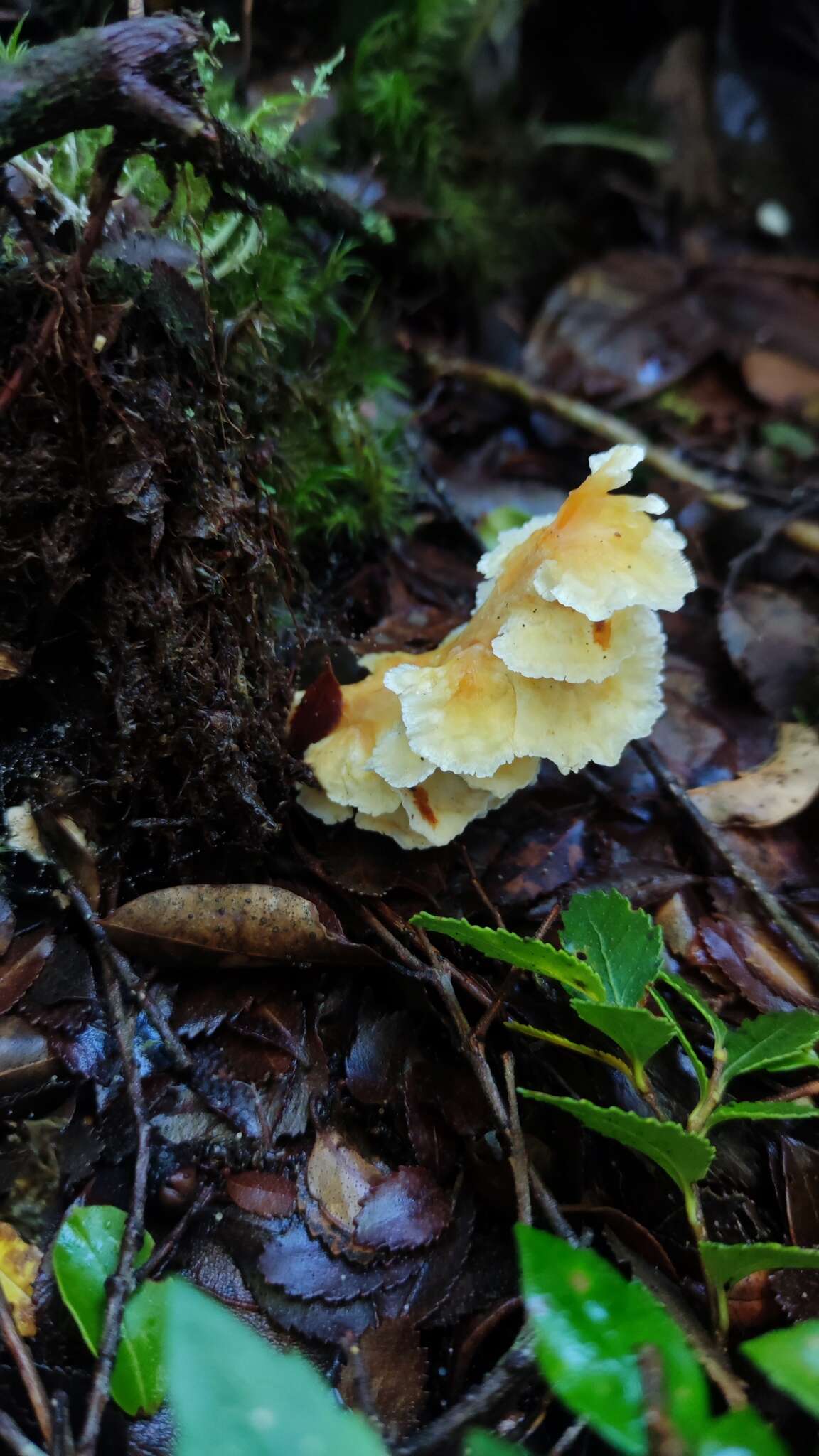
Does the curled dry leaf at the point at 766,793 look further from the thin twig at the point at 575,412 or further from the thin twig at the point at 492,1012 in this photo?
the thin twig at the point at 575,412

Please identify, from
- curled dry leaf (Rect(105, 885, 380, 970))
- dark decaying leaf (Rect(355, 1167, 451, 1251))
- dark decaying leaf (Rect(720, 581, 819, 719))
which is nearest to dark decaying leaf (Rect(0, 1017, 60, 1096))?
curled dry leaf (Rect(105, 885, 380, 970))

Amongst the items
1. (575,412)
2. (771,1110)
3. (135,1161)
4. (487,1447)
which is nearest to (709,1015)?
(771,1110)

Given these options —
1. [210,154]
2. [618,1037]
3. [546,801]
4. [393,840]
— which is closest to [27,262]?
[210,154]

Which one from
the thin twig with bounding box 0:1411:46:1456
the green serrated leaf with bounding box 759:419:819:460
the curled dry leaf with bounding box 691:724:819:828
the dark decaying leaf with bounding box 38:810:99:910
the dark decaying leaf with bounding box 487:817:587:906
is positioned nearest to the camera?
the thin twig with bounding box 0:1411:46:1456

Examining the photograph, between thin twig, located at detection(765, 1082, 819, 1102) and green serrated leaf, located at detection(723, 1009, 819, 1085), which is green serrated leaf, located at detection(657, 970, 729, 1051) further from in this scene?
thin twig, located at detection(765, 1082, 819, 1102)

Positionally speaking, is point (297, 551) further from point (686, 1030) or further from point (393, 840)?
point (686, 1030)

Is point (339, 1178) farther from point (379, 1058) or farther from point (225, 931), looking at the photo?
point (225, 931)
